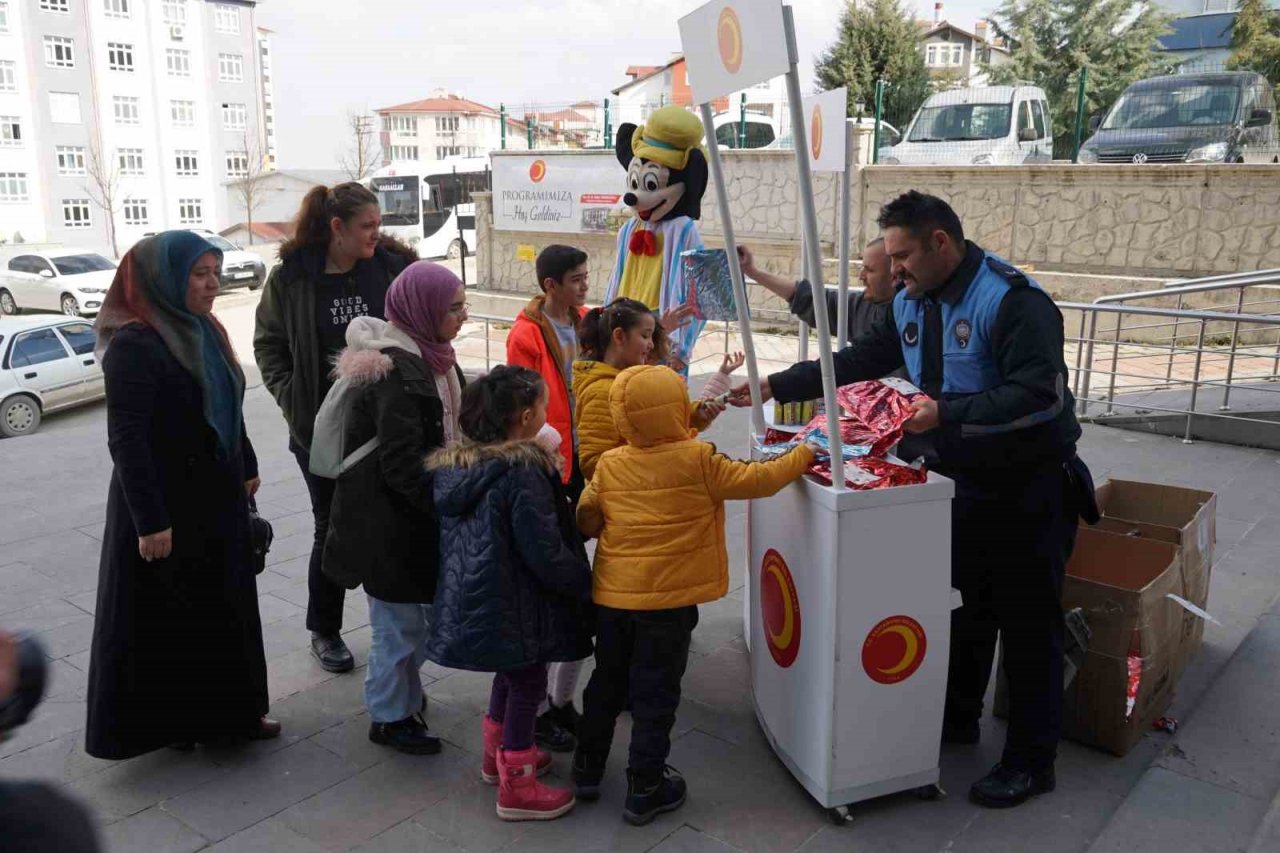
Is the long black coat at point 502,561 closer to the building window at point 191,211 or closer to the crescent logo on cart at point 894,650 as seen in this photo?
the crescent logo on cart at point 894,650

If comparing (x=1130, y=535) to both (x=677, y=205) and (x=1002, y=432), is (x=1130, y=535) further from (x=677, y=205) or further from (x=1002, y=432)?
(x=677, y=205)

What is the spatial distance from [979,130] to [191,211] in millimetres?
43445

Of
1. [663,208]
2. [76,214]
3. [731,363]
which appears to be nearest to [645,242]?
[663,208]

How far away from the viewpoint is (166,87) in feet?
154

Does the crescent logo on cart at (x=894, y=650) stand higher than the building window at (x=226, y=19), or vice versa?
the building window at (x=226, y=19)

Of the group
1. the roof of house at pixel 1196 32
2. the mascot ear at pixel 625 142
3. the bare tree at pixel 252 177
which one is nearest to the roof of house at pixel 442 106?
the bare tree at pixel 252 177

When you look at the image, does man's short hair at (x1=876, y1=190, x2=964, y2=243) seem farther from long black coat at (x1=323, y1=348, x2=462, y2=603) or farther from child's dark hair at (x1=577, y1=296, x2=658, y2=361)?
long black coat at (x1=323, y1=348, x2=462, y2=603)

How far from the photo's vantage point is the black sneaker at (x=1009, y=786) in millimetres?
2705

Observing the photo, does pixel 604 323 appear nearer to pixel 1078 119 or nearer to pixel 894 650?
pixel 894 650

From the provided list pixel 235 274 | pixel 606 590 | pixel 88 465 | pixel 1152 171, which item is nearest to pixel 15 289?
pixel 235 274

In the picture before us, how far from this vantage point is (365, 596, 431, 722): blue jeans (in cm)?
300

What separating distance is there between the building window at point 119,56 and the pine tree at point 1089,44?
3805 centimetres

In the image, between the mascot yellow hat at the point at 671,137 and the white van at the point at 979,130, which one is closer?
the mascot yellow hat at the point at 671,137

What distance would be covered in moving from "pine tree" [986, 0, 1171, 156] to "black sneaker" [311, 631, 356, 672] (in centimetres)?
3029
